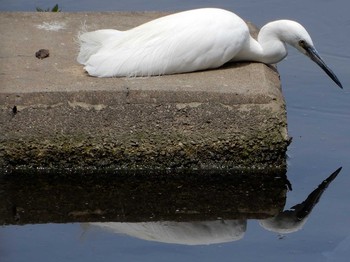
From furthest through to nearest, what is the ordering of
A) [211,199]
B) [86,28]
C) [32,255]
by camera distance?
[86,28] → [211,199] → [32,255]

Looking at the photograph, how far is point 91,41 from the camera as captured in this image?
760cm

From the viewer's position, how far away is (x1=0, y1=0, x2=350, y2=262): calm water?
6188 mm

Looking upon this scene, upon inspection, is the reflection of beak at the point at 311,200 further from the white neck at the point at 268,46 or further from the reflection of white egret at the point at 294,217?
the white neck at the point at 268,46

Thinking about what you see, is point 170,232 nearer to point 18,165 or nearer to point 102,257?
point 102,257

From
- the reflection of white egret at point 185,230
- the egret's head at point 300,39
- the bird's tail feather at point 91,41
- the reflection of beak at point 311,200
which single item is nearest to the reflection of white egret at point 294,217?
the reflection of beak at point 311,200

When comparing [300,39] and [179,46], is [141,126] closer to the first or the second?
[179,46]

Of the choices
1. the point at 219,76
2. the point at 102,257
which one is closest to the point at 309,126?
the point at 219,76

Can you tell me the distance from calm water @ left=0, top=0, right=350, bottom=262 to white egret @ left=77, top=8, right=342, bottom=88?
0.58m

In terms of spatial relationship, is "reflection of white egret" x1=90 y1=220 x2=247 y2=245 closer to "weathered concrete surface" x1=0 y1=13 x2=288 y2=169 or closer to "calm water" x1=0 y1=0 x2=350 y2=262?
"calm water" x1=0 y1=0 x2=350 y2=262

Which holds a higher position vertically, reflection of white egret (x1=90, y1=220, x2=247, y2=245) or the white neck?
the white neck

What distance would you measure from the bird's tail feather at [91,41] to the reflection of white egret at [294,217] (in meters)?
1.59

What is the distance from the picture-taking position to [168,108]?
273 inches

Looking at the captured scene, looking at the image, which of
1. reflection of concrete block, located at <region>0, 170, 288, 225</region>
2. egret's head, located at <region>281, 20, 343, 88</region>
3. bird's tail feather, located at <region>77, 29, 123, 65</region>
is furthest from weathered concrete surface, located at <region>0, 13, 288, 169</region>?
egret's head, located at <region>281, 20, 343, 88</region>

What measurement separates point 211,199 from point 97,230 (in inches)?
28.3
